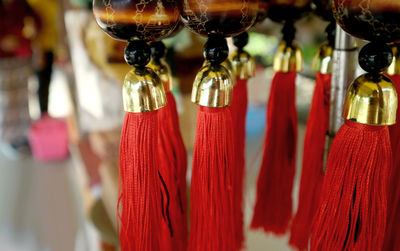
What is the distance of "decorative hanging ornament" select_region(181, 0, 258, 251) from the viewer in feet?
1.00

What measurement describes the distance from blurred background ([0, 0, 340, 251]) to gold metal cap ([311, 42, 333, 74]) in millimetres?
166

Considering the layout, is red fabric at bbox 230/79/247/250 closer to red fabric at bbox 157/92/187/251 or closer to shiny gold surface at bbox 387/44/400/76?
red fabric at bbox 157/92/187/251

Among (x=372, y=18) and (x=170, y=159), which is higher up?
(x=372, y=18)

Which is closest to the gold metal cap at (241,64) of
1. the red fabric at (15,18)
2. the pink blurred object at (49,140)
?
the red fabric at (15,18)

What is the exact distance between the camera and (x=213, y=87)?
311 mm

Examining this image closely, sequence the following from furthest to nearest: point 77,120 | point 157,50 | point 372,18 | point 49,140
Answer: point 49,140
point 77,120
point 157,50
point 372,18

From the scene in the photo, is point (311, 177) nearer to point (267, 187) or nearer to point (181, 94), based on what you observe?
point (267, 187)

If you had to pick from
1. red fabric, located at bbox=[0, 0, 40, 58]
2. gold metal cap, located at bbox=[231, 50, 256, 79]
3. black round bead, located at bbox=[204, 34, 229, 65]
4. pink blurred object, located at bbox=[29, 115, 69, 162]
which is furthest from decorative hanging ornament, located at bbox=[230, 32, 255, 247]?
pink blurred object, located at bbox=[29, 115, 69, 162]

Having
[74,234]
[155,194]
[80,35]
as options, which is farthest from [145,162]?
[74,234]

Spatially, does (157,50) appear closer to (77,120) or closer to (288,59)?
(288,59)

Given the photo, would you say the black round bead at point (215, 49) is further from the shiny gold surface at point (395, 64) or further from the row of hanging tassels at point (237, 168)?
the shiny gold surface at point (395, 64)

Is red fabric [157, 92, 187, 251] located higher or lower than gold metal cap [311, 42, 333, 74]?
lower

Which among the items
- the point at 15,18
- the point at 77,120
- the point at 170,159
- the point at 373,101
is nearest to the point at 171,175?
the point at 170,159

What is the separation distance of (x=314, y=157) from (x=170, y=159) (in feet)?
0.60
